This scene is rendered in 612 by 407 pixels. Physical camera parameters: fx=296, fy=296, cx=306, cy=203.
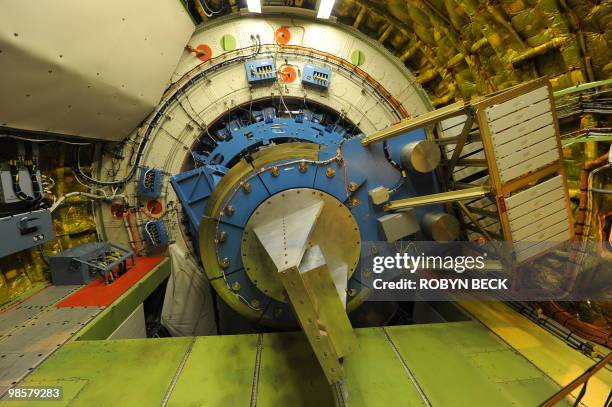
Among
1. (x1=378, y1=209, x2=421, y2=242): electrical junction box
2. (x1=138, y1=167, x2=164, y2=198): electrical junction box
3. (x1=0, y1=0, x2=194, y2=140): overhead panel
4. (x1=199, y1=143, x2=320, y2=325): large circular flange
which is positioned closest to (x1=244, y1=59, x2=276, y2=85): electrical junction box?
(x1=0, y1=0, x2=194, y2=140): overhead panel

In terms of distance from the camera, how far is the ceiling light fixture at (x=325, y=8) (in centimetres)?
430

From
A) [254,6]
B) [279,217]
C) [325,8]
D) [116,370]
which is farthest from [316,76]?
[116,370]

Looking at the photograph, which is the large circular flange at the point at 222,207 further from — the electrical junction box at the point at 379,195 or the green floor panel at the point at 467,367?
the green floor panel at the point at 467,367

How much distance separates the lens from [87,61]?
9.75ft

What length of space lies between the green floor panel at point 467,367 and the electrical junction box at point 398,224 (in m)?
0.86

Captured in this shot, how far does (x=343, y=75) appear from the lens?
186 inches

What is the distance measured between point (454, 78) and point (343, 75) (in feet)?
5.57

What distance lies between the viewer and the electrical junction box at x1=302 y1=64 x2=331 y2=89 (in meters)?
4.55

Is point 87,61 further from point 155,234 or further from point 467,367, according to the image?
point 467,367

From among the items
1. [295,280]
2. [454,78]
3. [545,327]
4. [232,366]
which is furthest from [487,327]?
[454,78]

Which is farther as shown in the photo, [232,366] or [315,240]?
[315,240]

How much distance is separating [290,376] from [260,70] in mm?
4055

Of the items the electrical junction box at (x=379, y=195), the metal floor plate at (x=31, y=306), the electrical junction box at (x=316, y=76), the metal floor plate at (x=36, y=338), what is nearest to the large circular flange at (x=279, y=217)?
the electrical junction box at (x=379, y=195)

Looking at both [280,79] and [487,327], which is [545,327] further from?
[280,79]
